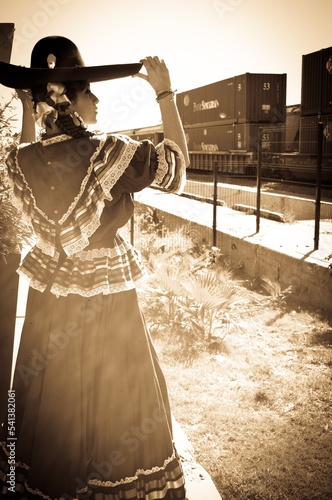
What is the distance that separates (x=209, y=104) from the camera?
101 ft

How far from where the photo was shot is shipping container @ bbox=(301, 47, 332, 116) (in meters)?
20.1

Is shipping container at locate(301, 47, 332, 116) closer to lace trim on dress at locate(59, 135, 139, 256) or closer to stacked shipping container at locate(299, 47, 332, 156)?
stacked shipping container at locate(299, 47, 332, 156)

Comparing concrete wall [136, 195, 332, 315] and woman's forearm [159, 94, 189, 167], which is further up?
woman's forearm [159, 94, 189, 167]

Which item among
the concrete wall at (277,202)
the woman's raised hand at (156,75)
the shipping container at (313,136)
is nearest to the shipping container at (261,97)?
the shipping container at (313,136)

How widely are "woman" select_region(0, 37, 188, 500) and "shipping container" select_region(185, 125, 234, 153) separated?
25833 mm

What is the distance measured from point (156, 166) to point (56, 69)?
55 cm

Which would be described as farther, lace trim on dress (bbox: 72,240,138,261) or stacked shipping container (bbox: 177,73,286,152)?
stacked shipping container (bbox: 177,73,286,152)

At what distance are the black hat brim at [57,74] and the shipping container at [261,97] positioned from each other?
974 inches

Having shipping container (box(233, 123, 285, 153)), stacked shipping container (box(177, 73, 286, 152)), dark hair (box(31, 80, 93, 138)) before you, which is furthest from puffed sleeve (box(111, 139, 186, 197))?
shipping container (box(233, 123, 285, 153))

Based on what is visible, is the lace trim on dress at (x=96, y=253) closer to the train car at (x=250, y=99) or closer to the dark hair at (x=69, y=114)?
the dark hair at (x=69, y=114)

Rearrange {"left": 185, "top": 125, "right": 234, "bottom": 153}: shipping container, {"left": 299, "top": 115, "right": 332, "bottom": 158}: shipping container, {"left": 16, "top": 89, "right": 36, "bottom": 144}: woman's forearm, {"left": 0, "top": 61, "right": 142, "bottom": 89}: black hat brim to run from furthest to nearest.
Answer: {"left": 185, "top": 125, "right": 234, "bottom": 153}: shipping container < {"left": 299, "top": 115, "right": 332, "bottom": 158}: shipping container < {"left": 16, "top": 89, "right": 36, "bottom": 144}: woman's forearm < {"left": 0, "top": 61, "right": 142, "bottom": 89}: black hat brim

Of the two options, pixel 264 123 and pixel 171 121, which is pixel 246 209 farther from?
pixel 264 123

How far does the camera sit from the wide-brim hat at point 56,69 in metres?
2.03

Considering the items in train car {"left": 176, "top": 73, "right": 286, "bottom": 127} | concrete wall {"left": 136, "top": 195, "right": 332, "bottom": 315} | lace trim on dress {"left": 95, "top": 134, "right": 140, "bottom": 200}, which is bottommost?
concrete wall {"left": 136, "top": 195, "right": 332, "bottom": 315}
